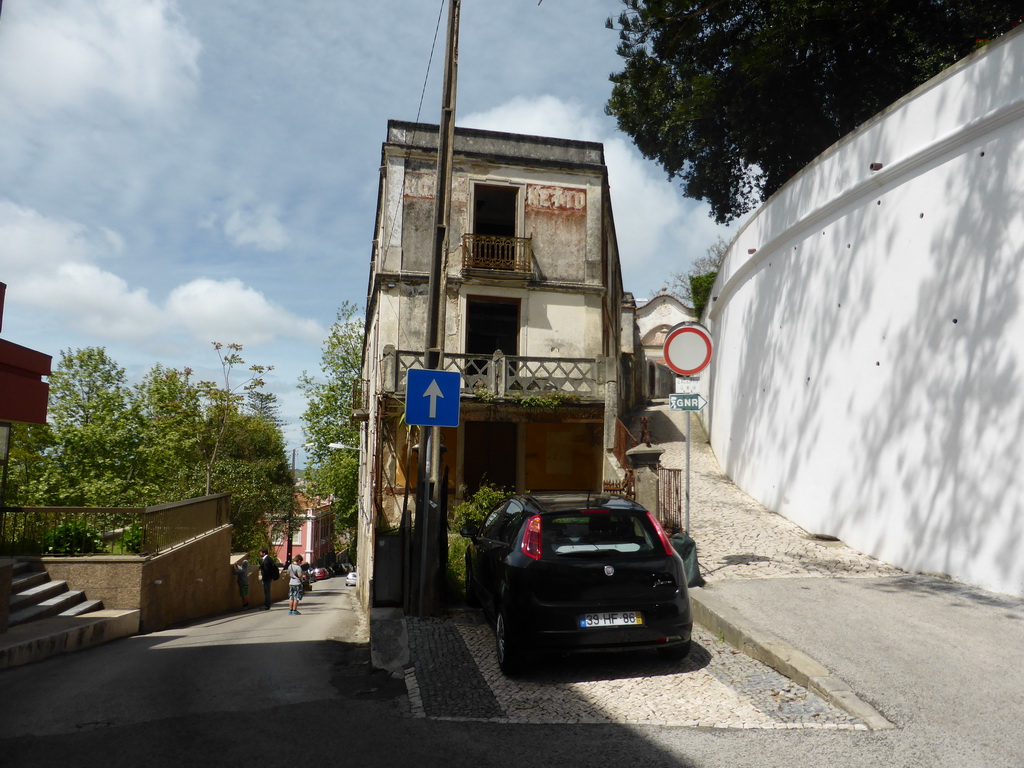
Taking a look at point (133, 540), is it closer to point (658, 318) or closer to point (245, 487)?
point (245, 487)

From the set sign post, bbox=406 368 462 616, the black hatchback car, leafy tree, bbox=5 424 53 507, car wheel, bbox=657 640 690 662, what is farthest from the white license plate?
leafy tree, bbox=5 424 53 507

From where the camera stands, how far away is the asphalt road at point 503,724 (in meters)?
4.41

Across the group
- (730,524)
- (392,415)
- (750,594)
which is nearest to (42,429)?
(392,415)

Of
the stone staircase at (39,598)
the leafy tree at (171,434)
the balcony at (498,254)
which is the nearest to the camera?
the stone staircase at (39,598)

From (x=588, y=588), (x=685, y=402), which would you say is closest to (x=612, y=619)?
(x=588, y=588)

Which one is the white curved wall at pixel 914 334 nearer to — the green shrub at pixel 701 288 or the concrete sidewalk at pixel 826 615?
the concrete sidewalk at pixel 826 615

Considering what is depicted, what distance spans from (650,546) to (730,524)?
654 centimetres

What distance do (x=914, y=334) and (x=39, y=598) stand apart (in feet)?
43.2

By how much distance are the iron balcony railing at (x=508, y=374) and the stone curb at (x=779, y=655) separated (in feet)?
30.1

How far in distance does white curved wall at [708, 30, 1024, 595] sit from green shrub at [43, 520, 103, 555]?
12229 millimetres

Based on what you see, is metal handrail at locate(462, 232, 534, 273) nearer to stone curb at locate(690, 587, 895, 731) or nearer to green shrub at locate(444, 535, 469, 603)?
green shrub at locate(444, 535, 469, 603)

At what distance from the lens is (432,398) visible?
8.29 m

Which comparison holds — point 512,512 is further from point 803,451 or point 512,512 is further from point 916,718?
point 803,451

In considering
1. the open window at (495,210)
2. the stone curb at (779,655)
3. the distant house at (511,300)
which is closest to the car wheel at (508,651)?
the stone curb at (779,655)
